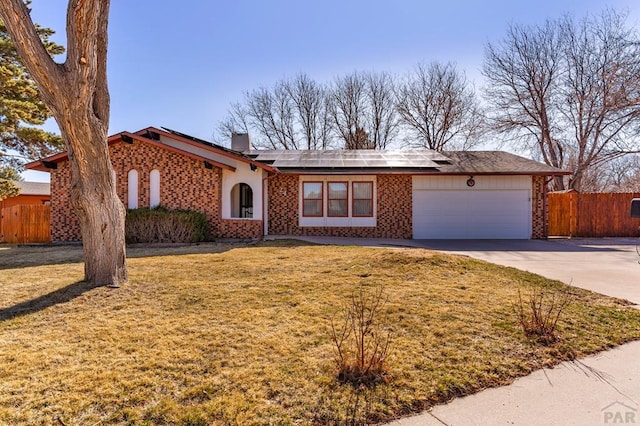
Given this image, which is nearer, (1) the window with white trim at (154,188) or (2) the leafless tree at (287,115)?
(1) the window with white trim at (154,188)

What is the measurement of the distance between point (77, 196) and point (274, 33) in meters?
12.1

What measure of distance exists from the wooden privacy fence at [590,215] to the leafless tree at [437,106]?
11242 millimetres

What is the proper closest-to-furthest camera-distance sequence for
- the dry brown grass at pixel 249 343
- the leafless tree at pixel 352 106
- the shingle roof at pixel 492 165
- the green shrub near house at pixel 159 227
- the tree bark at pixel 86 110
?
the dry brown grass at pixel 249 343, the tree bark at pixel 86 110, the green shrub near house at pixel 159 227, the shingle roof at pixel 492 165, the leafless tree at pixel 352 106

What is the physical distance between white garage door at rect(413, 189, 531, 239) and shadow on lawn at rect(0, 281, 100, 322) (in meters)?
12.1

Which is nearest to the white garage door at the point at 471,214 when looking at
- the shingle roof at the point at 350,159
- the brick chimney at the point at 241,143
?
the shingle roof at the point at 350,159

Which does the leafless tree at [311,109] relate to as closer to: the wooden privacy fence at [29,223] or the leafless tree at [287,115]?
the leafless tree at [287,115]

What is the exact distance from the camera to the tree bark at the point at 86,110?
487 centimetres

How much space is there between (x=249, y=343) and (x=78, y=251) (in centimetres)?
947

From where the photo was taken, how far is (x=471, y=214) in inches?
Answer: 572

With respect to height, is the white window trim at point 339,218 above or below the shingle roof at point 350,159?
below

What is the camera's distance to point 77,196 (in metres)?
5.56

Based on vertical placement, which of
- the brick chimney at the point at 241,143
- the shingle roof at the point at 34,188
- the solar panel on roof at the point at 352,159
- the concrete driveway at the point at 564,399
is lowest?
the concrete driveway at the point at 564,399

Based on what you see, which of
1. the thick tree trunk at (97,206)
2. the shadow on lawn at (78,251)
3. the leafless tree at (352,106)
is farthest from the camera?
the leafless tree at (352,106)

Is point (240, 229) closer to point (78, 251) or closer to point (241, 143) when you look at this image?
point (78, 251)
